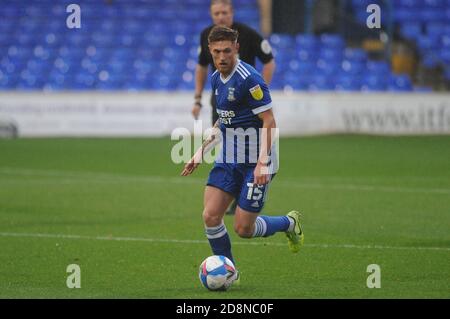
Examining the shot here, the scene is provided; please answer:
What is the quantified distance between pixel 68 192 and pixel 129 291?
7037mm

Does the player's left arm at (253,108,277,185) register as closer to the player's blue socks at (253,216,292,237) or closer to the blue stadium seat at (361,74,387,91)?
the player's blue socks at (253,216,292,237)

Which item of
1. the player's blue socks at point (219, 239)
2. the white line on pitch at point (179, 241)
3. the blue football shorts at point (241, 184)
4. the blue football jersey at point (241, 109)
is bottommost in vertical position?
the white line on pitch at point (179, 241)

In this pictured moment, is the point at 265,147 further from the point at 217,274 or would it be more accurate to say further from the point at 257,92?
the point at 217,274

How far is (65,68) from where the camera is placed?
89.5ft

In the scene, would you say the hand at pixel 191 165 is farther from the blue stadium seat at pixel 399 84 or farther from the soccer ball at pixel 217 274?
the blue stadium seat at pixel 399 84

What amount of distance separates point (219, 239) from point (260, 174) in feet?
2.27

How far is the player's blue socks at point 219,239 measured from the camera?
8023 millimetres

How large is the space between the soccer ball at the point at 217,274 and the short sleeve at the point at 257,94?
1213 millimetres

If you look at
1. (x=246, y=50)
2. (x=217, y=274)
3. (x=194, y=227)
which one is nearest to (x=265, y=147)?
(x=217, y=274)

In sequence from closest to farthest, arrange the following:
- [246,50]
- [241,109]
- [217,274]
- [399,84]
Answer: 1. [217,274]
2. [241,109]
3. [246,50]
4. [399,84]

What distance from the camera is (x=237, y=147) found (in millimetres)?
8195

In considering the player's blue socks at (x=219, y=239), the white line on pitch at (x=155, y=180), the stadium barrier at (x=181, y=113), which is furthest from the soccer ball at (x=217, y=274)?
the stadium barrier at (x=181, y=113)

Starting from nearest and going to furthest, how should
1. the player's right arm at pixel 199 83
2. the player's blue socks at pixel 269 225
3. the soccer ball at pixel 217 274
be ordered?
1. the soccer ball at pixel 217 274
2. the player's blue socks at pixel 269 225
3. the player's right arm at pixel 199 83
